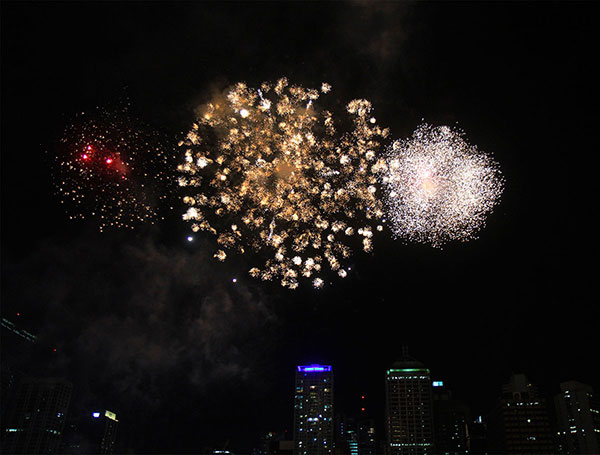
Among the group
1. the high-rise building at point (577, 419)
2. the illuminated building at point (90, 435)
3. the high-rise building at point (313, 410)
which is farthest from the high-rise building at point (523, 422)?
the illuminated building at point (90, 435)

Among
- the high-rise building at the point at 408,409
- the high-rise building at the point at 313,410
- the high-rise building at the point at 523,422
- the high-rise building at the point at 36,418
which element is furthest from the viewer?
the high-rise building at the point at 313,410

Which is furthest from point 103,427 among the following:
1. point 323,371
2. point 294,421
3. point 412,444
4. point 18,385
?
point 412,444

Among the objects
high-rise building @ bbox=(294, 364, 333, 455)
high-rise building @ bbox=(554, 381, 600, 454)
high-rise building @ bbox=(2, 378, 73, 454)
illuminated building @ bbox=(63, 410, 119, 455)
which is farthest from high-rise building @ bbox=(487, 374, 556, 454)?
high-rise building @ bbox=(2, 378, 73, 454)

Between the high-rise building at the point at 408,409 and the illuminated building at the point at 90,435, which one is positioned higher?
the high-rise building at the point at 408,409

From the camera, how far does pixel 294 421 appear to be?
120 meters

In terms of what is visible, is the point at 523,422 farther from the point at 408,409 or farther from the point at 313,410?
the point at 313,410

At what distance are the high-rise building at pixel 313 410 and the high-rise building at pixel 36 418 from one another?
5516 cm

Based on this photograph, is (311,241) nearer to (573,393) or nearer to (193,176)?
(193,176)

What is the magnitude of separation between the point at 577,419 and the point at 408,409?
124 feet

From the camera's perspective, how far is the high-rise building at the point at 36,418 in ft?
298

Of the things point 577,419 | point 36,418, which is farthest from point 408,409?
point 36,418

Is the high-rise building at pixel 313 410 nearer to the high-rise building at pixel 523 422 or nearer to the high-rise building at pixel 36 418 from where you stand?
the high-rise building at pixel 523 422

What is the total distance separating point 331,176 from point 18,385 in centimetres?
10014

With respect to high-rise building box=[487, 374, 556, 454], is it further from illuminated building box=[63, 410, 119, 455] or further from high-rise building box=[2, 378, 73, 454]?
high-rise building box=[2, 378, 73, 454]
